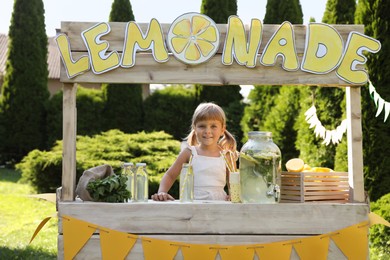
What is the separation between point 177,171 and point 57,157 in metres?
5.73

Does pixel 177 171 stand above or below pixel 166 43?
below

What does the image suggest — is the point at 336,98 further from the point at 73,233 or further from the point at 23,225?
the point at 73,233

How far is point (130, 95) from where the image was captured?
44.1 feet

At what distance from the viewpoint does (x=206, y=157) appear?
320 cm

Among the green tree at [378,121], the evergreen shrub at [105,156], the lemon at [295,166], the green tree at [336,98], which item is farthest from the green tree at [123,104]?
the lemon at [295,166]

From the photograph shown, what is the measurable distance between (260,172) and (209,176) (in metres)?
0.67

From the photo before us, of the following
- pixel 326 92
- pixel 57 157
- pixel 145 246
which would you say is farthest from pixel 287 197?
pixel 57 157

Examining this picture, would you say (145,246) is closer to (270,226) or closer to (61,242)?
(61,242)

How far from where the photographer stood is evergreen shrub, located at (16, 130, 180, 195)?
8.28m

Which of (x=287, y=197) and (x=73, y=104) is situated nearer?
(x=73, y=104)

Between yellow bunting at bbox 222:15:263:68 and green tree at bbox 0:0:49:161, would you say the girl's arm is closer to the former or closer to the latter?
yellow bunting at bbox 222:15:263:68

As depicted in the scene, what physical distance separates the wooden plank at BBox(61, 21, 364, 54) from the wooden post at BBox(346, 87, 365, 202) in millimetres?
298

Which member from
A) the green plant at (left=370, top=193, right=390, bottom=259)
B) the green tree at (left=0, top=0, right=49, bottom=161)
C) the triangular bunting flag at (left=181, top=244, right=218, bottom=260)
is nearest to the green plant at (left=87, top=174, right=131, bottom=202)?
the triangular bunting flag at (left=181, top=244, right=218, bottom=260)

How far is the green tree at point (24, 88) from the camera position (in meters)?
14.3
